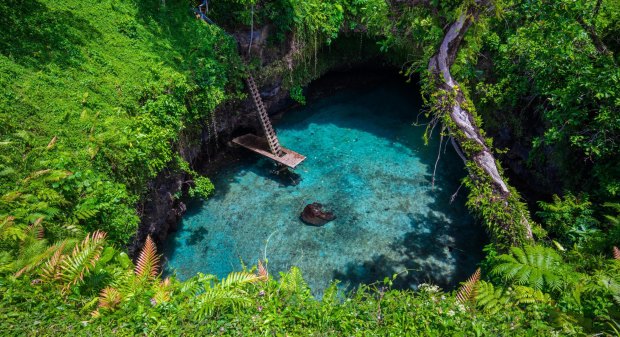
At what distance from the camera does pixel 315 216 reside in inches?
452

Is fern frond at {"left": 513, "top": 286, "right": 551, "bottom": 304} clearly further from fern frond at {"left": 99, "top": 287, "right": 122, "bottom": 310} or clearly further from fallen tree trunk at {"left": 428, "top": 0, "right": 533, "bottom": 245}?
fern frond at {"left": 99, "top": 287, "right": 122, "bottom": 310}

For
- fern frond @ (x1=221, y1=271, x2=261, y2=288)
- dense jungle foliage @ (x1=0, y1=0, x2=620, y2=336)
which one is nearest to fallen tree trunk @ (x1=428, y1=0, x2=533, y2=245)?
dense jungle foliage @ (x1=0, y1=0, x2=620, y2=336)

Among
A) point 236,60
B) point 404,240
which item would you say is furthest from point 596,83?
point 236,60

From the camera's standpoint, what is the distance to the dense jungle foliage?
16.7 feet

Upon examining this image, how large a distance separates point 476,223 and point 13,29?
14.9 meters

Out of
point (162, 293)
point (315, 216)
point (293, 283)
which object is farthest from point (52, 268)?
point (315, 216)

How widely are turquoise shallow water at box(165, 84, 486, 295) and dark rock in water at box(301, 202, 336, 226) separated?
22 cm

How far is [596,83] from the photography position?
28.6ft

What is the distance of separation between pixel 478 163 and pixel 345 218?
188 inches

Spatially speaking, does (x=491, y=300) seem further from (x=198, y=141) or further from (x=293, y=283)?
(x=198, y=141)

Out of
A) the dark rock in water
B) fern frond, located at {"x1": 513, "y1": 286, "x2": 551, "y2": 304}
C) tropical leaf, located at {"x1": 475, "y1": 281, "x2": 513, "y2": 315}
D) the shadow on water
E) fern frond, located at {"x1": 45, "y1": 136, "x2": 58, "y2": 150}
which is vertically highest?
fern frond, located at {"x1": 45, "y1": 136, "x2": 58, "y2": 150}

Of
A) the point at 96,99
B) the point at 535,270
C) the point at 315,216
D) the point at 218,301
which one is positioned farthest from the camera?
the point at 315,216

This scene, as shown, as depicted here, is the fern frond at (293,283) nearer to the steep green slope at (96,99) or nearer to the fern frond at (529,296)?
the fern frond at (529,296)

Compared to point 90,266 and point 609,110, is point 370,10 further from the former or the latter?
point 90,266
